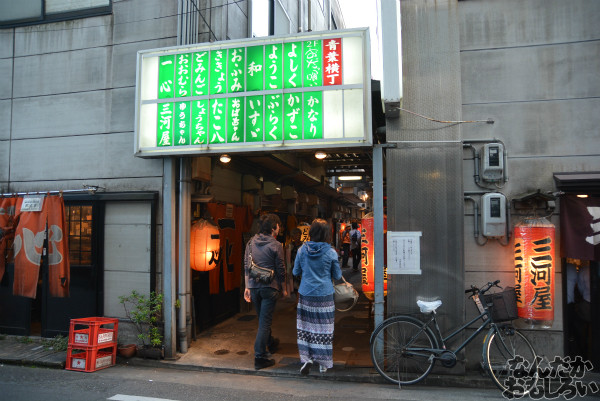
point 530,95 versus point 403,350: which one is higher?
point 530,95

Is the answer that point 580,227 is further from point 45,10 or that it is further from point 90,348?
point 45,10

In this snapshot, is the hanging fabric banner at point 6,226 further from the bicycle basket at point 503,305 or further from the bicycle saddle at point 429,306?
the bicycle basket at point 503,305

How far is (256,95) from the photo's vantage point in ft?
21.7

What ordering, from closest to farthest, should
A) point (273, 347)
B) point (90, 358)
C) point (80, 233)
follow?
point (90, 358) < point (273, 347) < point (80, 233)

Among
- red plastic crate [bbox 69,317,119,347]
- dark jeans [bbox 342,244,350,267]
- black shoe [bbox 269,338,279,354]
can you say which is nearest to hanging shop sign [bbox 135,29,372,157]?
red plastic crate [bbox 69,317,119,347]

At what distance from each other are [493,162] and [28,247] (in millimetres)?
8389

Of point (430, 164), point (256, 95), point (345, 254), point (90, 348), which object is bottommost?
point (90, 348)

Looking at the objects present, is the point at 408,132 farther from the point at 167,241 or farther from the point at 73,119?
the point at 73,119

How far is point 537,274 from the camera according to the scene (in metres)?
5.83

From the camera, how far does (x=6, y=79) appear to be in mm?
8523

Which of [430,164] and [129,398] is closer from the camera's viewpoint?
[129,398]

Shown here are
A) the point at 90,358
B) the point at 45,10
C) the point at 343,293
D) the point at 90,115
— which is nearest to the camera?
the point at 343,293

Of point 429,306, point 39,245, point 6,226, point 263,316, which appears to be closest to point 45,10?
point 6,226

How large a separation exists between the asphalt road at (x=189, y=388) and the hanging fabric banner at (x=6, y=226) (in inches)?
96.4
